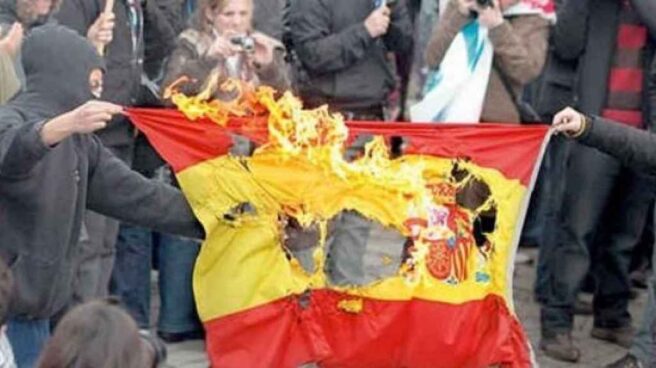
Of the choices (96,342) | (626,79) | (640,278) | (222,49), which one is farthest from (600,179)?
(96,342)

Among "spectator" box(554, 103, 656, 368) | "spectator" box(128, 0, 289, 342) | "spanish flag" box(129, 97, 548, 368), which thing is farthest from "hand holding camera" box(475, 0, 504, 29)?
"spanish flag" box(129, 97, 548, 368)

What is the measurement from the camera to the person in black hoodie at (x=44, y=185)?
6.09m

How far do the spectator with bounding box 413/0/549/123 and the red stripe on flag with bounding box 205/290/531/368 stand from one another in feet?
5.32

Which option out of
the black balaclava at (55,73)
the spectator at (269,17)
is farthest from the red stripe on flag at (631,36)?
the black balaclava at (55,73)

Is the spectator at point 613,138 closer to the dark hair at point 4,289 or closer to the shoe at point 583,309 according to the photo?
the shoe at point 583,309

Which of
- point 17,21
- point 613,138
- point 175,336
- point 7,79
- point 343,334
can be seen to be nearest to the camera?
point 343,334

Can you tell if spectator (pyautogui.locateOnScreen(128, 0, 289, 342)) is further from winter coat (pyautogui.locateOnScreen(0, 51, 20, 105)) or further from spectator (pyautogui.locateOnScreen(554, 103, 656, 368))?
spectator (pyautogui.locateOnScreen(554, 103, 656, 368))

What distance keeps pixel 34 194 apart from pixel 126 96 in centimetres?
184

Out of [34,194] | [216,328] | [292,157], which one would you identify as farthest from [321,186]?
[34,194]

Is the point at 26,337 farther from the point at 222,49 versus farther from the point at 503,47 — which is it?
the point at 503,47

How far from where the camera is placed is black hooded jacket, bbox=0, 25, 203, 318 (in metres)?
6.09

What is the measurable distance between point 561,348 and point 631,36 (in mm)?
1644

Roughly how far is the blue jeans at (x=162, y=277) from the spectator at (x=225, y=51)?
1046 millimetres

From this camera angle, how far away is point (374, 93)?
350 inches
